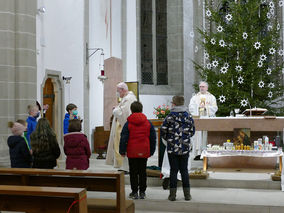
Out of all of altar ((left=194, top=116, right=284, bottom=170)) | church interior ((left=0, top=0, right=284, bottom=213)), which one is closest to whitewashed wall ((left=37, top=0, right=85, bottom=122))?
church interior ((left=0, top=0, right=284, bottom=213))

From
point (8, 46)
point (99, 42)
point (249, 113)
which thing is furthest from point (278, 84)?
point (8, 46)

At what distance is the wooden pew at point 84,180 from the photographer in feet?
15.7

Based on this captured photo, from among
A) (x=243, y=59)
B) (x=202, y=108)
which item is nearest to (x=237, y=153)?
(x=202, y=108)

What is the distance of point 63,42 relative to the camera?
39.0 feet

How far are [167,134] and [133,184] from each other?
2.97 feet

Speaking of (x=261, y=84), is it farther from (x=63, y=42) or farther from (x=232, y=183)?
(x=63, y=42)

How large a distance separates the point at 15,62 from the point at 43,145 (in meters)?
3.32

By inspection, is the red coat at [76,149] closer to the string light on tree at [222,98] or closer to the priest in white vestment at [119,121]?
the priest in white vestment at [119,121]

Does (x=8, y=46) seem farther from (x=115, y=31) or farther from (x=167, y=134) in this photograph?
(x=115, y=31)

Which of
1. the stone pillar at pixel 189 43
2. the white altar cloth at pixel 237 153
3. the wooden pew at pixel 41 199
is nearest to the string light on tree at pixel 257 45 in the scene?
the stone pillar at pixel 189 43

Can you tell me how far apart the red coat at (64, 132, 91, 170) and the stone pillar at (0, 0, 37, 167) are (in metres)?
2.85

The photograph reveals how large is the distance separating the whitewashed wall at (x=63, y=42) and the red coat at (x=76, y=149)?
15.2 ft

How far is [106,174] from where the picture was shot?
15.5 ft

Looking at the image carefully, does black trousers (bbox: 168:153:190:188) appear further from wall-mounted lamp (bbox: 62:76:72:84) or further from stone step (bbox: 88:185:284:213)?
wall-mounted lamp (bbox: 62:76:72:84)
